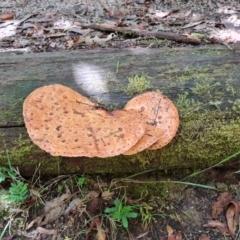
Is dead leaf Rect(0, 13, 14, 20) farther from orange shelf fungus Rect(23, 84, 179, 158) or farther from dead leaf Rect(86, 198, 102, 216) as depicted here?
dead leaf Rect(86, 198, 102, 216)

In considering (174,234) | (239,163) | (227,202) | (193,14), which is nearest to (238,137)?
(239,163)

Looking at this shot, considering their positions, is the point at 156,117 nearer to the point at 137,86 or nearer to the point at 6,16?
the point at 137,86

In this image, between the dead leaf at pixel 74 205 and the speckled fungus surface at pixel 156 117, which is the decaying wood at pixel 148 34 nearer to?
the speckled fungus surface at pixel 156 117

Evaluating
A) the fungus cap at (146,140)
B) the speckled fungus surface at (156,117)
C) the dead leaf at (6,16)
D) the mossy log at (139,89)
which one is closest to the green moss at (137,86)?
the mossy log at (139,89)

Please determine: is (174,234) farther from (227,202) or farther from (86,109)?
(86,109)

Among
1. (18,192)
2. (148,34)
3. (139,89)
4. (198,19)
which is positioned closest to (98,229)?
(18,192)
